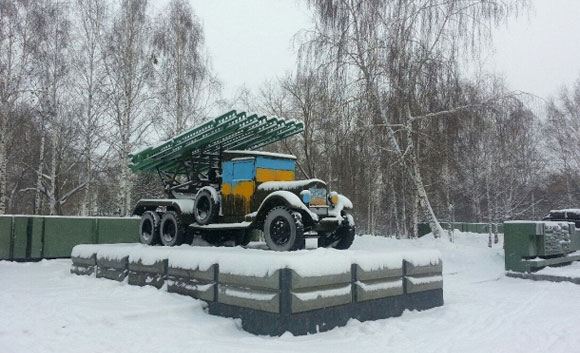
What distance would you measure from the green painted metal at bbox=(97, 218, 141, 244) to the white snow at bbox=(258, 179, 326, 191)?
8.51 metres

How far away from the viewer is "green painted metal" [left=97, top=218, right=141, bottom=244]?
14828 mm

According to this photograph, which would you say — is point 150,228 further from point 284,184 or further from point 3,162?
point 3,162

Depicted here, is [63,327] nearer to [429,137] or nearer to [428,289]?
[428,289]

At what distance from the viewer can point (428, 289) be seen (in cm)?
779

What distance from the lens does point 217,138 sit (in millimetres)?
8836

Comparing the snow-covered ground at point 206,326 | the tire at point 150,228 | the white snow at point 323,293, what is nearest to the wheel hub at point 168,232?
the tire at point 150,228

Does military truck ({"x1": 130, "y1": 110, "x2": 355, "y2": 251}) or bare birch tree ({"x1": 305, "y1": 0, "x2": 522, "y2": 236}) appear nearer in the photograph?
military truck ({"x1": 130, "y1": 110, "x2": 355, "y2": 251})

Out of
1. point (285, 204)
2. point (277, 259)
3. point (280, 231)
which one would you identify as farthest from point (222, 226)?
point (277, 259)

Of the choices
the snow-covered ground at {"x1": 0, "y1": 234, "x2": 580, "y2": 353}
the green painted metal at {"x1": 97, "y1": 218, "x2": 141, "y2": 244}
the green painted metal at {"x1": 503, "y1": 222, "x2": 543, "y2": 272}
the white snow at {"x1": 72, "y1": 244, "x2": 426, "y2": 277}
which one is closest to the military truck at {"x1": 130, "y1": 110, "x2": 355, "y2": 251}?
the white snow at {"x1": 72, "y1": 244, "x2": 426, "y2": 277}

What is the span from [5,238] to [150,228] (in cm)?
538

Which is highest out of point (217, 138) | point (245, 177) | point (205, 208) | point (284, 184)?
point (217, 138)

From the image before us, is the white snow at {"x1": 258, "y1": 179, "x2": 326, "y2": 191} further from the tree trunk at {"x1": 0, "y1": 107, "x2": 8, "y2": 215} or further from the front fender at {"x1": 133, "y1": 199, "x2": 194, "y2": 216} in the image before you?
the tree trunk at {"x1": 0, "y1": 107, "x2": 8, "y2": 215}

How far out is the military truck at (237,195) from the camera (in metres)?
7.55

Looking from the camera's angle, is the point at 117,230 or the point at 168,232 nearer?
the point at 168,232
